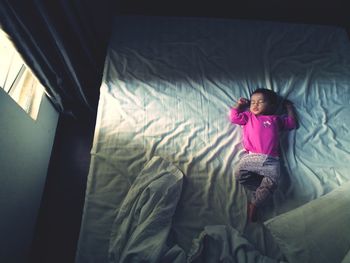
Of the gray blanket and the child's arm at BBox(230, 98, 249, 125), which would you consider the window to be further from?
the child's arm at BBox(230, 98, 249, 125)

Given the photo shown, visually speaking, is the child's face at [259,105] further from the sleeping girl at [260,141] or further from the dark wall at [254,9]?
the dark wall at [254,9]

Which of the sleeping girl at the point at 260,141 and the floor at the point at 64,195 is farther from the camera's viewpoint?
the floor at the point at 64,195

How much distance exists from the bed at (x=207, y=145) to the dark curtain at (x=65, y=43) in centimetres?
13

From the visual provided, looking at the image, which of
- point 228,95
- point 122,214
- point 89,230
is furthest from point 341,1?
point 89,230

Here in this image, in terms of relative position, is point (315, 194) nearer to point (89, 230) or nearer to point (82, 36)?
point (89, 230)

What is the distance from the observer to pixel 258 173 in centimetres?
131

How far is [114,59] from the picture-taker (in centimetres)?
172

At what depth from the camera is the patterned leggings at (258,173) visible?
4.16 ft

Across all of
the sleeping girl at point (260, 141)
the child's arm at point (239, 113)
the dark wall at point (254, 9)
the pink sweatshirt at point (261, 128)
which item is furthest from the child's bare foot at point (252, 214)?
the dark wall at point (254, 9)

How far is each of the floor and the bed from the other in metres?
0.34

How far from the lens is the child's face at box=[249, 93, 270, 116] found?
1.49 metres

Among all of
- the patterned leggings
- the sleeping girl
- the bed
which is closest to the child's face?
the sleeping girl

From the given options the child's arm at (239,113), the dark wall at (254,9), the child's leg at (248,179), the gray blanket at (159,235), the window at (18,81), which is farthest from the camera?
the dark wall at (254,9)

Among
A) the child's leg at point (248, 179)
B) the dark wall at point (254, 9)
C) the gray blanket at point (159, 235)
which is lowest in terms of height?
the gray blanket at point (159, 235)
